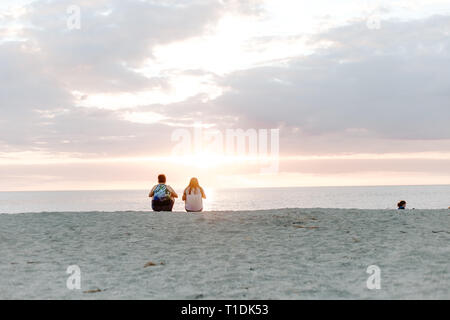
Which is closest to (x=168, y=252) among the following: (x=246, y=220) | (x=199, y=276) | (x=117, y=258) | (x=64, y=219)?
(x=117, y=258)

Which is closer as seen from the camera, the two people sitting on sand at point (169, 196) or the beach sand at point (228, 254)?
the beach sand at point (228, 254)

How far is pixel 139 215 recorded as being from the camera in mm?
17141

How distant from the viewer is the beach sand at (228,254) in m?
8.77

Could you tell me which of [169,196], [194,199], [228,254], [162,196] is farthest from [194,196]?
[228,254]

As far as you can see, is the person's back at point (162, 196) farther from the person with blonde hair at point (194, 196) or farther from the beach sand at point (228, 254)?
the beach sand at point (228, 254)

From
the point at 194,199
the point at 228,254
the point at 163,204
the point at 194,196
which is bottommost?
the point at 228,254

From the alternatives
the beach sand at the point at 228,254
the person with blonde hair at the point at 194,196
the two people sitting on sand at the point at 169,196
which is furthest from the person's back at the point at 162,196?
the beach sand at the point at 228,254

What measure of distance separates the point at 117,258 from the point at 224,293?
3.89m

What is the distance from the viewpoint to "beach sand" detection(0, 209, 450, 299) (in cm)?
877

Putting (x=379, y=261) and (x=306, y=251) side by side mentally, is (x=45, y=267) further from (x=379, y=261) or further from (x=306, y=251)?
(x=379, y=261)

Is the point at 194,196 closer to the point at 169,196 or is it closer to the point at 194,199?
the point at 194,199

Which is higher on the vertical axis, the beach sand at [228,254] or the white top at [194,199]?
the white top at [194,199]

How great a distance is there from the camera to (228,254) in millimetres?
11516
